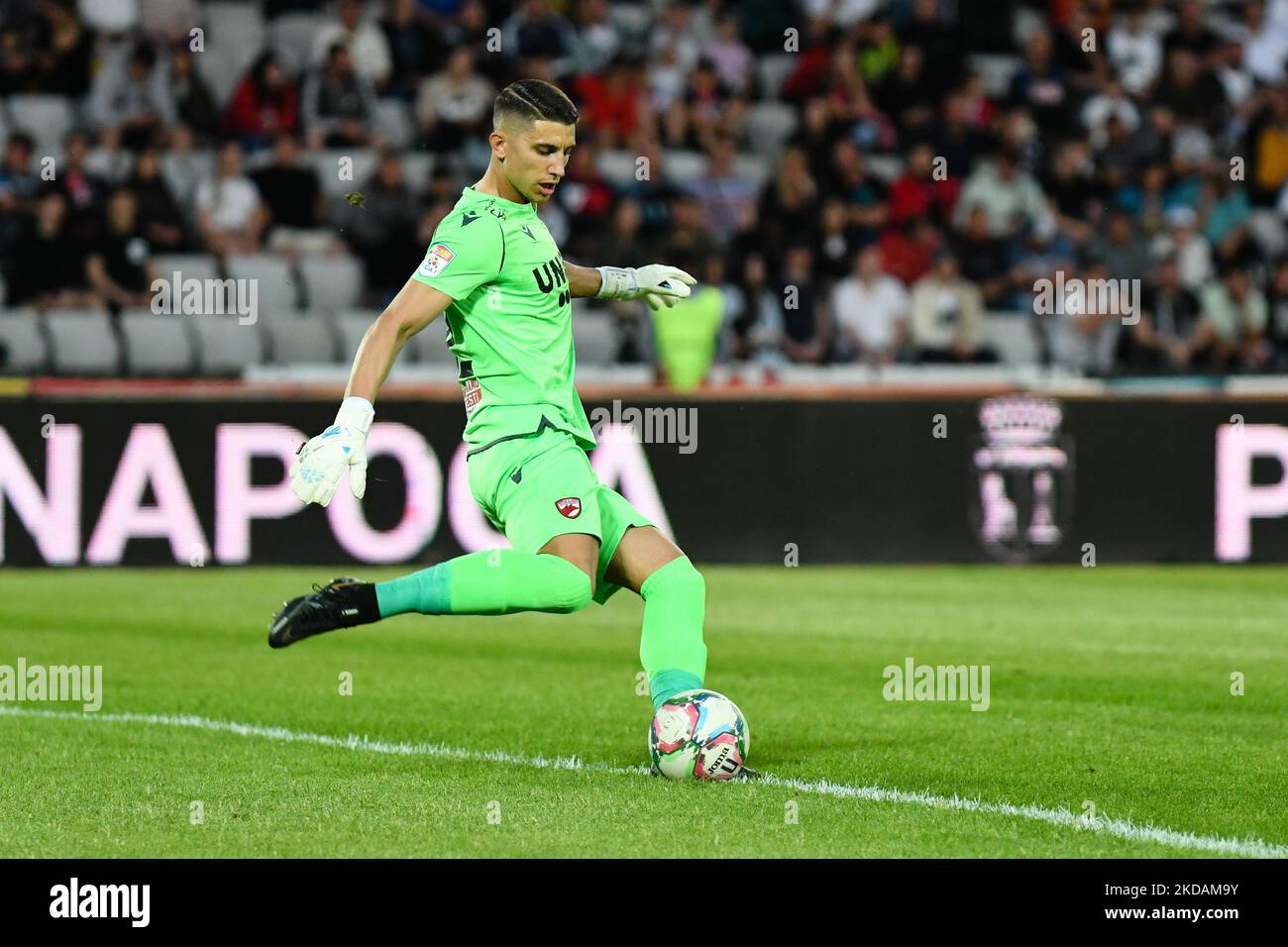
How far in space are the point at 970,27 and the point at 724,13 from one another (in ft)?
9.04

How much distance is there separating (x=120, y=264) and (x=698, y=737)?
1080 cm

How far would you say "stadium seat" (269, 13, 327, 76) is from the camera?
18812 mm

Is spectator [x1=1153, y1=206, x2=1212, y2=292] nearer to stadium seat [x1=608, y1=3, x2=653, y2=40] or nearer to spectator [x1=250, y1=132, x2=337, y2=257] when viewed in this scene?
stadium seat [x1=608, y1=3, x2=653, y2=40]

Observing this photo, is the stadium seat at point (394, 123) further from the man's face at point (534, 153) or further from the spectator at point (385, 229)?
the man's face at point (534, 153)

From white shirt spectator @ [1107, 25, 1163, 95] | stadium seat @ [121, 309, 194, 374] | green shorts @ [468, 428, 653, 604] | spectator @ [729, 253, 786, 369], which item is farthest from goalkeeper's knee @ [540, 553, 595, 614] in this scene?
white shirt spectator @ [1107, 25, 1163, 95]

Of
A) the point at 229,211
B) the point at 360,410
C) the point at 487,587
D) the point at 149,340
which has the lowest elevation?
the point at 487,587

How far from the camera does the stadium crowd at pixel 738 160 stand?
55.1 ft

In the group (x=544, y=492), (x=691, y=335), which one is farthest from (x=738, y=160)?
(x=544, y=492)

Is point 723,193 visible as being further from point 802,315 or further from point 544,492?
point 544,492

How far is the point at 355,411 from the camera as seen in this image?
6.01m

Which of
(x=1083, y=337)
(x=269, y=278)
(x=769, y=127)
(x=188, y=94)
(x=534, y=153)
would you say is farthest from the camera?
(x=769, y=127)

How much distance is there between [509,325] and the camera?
6.59 m
